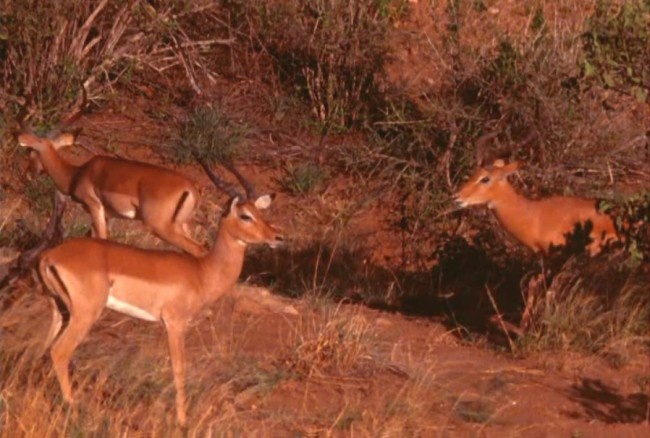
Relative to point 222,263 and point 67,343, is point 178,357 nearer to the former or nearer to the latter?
point 67,343

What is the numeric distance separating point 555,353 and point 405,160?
4920mm

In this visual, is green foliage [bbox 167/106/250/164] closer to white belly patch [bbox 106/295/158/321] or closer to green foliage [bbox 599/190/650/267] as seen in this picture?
green foliage [bbox 599/190/650/267]

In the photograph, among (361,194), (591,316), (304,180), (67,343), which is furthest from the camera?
(304,180)

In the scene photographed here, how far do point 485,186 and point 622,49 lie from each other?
3103 mm

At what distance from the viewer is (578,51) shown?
13.3m

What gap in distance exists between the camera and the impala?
418 inches

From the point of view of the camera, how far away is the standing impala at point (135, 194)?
10.6 metres

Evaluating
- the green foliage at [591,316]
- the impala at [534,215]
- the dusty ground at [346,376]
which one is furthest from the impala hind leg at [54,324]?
the impala at [534,215]

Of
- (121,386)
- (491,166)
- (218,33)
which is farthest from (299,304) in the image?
(218,33)

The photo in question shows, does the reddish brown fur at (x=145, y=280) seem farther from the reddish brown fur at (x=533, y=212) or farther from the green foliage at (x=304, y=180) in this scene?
the green foliage at (x=304, y=180)

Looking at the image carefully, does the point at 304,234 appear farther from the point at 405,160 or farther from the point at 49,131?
the point at 49,131

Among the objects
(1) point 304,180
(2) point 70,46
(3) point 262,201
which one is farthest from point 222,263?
(2) point 70,46

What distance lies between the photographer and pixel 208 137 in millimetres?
15641

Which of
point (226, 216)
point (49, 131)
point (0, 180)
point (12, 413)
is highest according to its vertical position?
point (226, 216)
